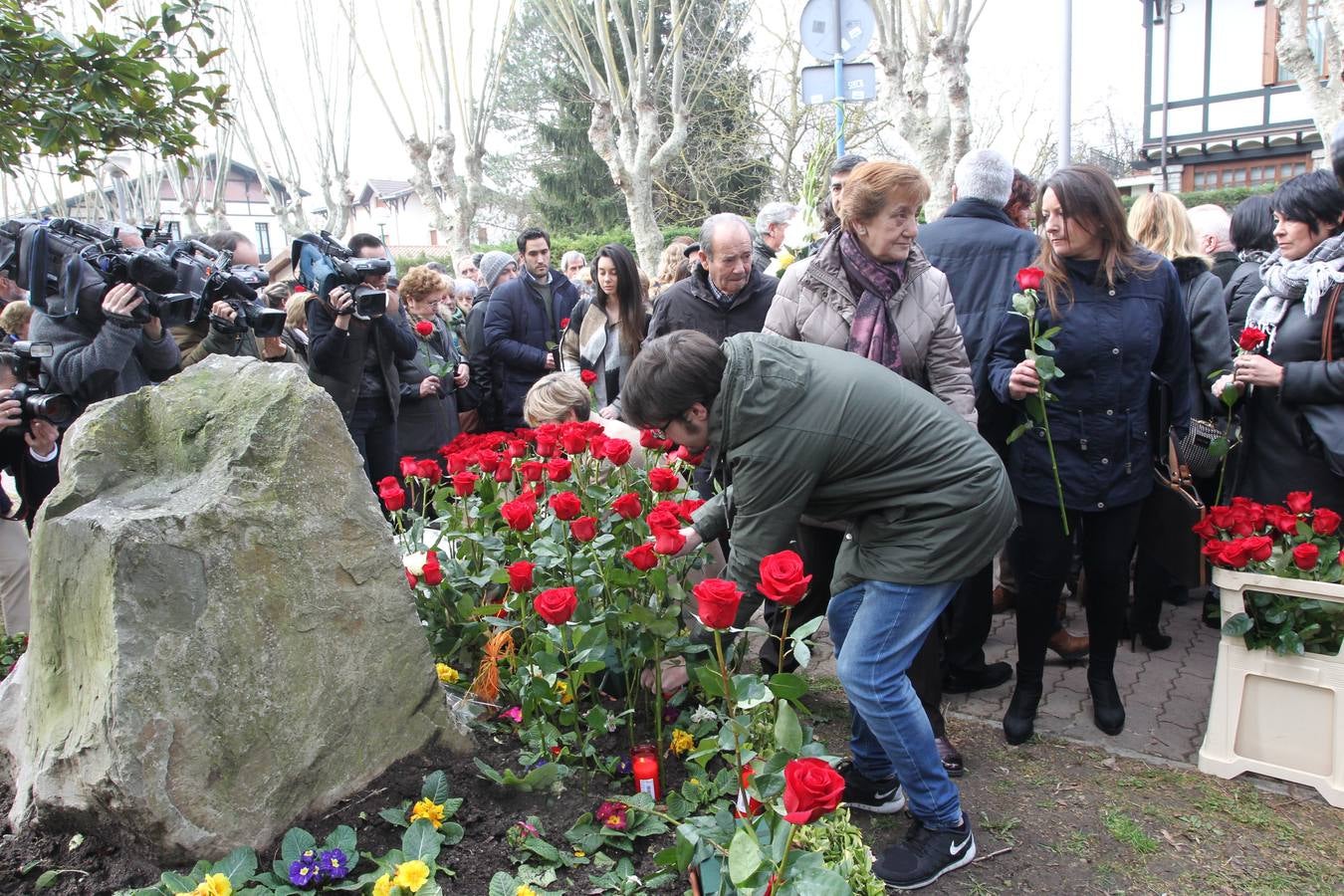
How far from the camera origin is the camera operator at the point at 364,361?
15.0ft

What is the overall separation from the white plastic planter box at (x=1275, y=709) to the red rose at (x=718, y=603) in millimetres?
1982

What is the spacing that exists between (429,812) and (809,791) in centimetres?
114

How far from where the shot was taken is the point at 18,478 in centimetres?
372

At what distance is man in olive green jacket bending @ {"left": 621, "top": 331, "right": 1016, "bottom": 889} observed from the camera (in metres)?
2.16

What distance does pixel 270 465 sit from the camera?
2254 mm

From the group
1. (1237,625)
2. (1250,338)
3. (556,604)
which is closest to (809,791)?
(556,604)

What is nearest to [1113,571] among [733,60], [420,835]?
[420,835]

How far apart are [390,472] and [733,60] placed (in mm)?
19109

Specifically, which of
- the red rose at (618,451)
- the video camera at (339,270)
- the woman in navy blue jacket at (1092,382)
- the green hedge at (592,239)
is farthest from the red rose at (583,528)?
the green hedge at (592,239)

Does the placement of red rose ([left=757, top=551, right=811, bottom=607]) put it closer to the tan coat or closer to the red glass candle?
the red glass candle

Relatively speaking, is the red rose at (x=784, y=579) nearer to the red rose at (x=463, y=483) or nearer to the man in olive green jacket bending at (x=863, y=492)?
the man in olive green jacket bending at (x=863, y=492)

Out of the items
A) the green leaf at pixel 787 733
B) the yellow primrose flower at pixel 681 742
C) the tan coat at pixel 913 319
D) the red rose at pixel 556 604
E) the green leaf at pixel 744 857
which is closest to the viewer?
the green leaf at pixel 744 857

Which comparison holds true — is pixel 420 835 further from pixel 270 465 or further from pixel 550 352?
pixel 550 352

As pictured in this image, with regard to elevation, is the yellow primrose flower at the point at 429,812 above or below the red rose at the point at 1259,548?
below
